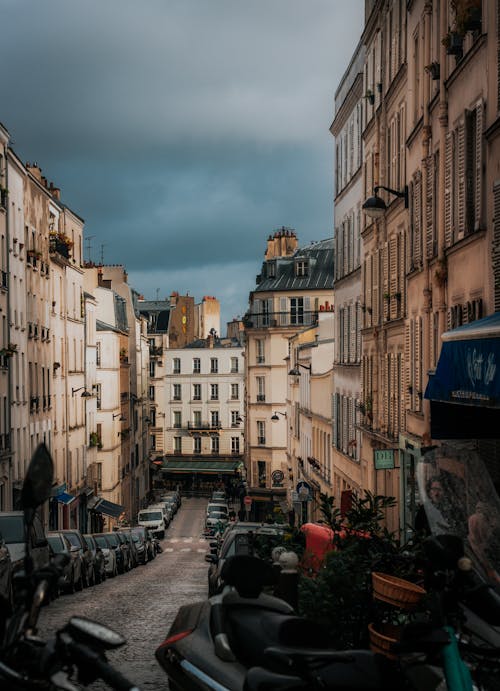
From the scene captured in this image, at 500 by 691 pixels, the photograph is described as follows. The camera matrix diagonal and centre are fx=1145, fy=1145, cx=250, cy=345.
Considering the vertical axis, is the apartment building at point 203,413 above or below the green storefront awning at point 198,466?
above

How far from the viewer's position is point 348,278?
38.4 meters

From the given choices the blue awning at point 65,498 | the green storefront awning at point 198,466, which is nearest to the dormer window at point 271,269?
the green storefront awning at point 198,466

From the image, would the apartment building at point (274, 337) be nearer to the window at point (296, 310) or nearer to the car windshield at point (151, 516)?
the window at point (296, 310)

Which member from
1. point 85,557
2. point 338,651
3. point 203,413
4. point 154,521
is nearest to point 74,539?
point 85,557

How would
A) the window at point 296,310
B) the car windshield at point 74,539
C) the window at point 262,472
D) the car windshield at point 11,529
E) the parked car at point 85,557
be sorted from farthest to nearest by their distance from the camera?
the window at point 262,472, the window at point 296,310, the car windshield at point 74,539, the parked car at point 85,557, the car windshield at point 11,529

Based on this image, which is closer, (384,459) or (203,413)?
(384,459)

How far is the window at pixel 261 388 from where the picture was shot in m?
85.9

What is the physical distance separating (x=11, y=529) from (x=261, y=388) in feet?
213

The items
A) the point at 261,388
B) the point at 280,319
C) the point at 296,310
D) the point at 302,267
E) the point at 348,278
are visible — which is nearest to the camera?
the point at 348,278

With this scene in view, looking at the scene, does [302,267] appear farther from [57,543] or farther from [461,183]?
[461,183]

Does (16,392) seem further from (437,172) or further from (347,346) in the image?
(437,172)

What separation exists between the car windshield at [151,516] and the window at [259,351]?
705 inches

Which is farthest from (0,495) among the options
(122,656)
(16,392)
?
(122,656)

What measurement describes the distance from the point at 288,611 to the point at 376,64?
26.6 meters
